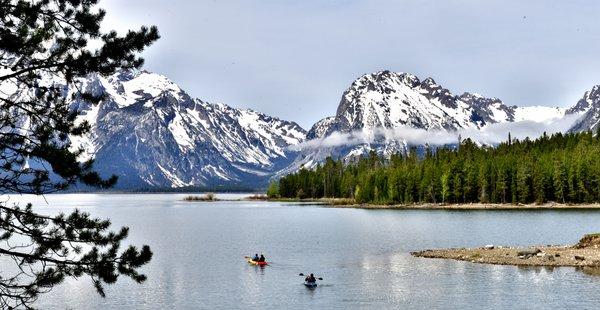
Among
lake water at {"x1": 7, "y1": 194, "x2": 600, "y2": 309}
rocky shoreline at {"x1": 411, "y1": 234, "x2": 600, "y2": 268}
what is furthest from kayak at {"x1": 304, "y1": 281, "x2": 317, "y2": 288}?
rocky shoreline at {"x1": 411, "y1": 234, "x2": 600, "y2": 268}

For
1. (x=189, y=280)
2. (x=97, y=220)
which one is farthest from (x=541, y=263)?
(x=97, y=220)

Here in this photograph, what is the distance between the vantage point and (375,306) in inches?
2131

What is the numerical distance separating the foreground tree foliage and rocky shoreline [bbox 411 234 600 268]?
60.4m

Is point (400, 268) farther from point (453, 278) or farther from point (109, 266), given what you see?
point (109, 266)

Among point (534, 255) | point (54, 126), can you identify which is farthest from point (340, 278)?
point (54, 126)

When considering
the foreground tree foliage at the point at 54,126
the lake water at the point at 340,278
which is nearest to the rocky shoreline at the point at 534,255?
the lake water at the point at 340,278

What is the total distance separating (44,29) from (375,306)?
37703 millimetres

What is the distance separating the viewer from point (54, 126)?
929 inches

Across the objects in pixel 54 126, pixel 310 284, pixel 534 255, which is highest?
pixel 54 126

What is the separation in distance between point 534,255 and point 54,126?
6765 centimetres

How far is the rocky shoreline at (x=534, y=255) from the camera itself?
245 ft

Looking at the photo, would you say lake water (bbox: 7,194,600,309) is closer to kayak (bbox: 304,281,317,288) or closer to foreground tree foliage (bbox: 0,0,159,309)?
kayak (bbox: 304,281,317,288)

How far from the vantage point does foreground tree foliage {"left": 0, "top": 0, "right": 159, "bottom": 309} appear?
22.3 metres

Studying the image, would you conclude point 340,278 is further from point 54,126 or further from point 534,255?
point 54,126
